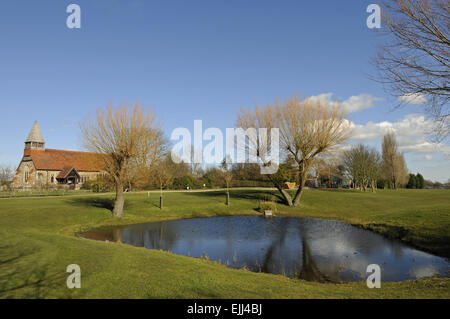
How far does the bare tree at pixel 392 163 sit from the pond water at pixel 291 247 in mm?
56517

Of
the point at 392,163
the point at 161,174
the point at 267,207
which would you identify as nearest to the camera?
the point at 267,207

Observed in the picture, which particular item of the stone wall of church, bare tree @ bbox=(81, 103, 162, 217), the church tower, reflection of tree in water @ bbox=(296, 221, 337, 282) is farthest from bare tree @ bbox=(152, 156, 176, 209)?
the church tower

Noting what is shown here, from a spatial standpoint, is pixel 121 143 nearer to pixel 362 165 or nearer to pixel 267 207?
pixel 267 207

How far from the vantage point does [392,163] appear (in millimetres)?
72000

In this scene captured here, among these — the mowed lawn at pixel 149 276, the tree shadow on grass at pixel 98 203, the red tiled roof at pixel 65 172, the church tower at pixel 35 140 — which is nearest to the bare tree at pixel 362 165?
the mowed lawn at pixel 149 276

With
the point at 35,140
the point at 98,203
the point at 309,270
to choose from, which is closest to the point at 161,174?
the point at 98,203

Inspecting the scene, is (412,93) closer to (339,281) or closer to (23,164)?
(339,281)

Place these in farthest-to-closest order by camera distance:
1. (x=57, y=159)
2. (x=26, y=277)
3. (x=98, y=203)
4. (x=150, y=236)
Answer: (x=57, y=159), (x=98, y=203), (x=150, y=236), (x=26, y=277)

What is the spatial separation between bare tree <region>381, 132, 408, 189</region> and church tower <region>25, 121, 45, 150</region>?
83.7 metres

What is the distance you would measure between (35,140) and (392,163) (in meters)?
86.2

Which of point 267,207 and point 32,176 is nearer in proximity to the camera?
point 267,207

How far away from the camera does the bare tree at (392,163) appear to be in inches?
2815
